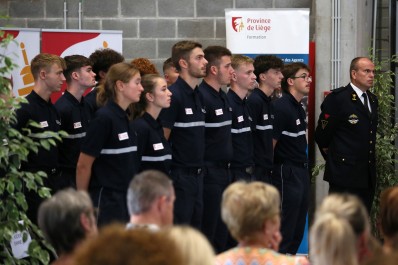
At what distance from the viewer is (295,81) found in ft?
28.1

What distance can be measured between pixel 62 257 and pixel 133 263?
1.48 meters

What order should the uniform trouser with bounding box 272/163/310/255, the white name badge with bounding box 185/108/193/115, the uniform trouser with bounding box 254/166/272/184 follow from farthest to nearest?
1. the uniform trouser with bounding box 272/163/310/255
2. the uniform trouser with bounding box 254/166/272/184
3. the white name badge with bounding box 185/108/193/115

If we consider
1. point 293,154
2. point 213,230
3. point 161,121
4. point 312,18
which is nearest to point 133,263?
point 161,121

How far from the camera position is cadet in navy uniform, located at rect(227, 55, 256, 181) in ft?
25.0

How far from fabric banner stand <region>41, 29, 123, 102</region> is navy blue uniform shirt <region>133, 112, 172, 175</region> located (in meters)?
2.53

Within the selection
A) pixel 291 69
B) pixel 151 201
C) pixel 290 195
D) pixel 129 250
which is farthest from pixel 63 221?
pixel 291 69

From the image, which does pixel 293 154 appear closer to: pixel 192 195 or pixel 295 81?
pixel 295 81

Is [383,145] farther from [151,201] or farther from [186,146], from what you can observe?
[151,201]

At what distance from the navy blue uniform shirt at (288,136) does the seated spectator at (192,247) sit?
5.69 m

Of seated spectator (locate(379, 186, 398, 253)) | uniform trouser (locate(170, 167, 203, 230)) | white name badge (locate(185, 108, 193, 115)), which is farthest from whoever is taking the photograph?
white name badge (locate(185, 108, 193, 115))

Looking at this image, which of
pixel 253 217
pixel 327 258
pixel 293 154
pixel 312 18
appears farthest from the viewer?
pixel 312 18

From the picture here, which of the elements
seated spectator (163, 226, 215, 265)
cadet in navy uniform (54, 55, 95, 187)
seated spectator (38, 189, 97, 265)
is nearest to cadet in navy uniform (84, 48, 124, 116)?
cadet in navy uniform (54, 55, 95, 187)

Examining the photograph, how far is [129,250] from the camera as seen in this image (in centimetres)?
216

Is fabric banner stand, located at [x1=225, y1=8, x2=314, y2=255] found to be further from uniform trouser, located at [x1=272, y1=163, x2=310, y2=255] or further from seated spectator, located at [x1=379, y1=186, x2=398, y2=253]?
seated spectator, located at [x1=379, y1=186, x2=398, y2=253]
